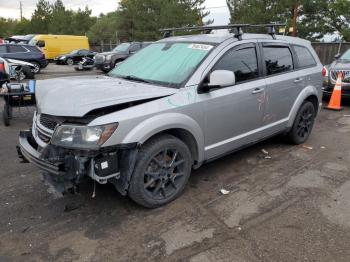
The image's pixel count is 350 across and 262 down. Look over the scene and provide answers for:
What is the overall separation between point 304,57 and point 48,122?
408cm

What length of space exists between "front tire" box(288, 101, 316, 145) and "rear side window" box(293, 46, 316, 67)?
0.62 m

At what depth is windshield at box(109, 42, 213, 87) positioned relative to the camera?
4016 mm

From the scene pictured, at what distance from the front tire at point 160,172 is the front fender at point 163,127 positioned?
0.14 m

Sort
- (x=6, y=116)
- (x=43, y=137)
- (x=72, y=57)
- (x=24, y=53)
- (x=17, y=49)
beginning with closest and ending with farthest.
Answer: (x=43, y=137) → (x=6, y=116) → (x=17, y=49) → (x=24, y=53) → (x=72, y=57)

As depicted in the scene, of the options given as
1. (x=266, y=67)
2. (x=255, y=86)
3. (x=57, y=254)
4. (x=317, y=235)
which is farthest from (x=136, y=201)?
(x=266, y=67)

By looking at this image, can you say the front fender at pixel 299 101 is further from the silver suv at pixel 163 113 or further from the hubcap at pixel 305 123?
the hubcap at pixel 305 123

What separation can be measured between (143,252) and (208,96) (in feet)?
5.98

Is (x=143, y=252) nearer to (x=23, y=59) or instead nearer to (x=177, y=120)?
(x=177, y=120)

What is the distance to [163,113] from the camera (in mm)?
3576

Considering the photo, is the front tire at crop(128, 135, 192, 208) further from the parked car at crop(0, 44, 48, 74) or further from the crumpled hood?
the parked car at crop(0, 44, 48, 74)

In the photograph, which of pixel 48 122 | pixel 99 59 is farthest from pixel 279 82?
pixel 99 59

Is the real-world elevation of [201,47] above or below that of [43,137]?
above

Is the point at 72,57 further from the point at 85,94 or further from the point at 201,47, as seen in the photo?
the point at 85,94

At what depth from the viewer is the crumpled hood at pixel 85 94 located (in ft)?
10.6
